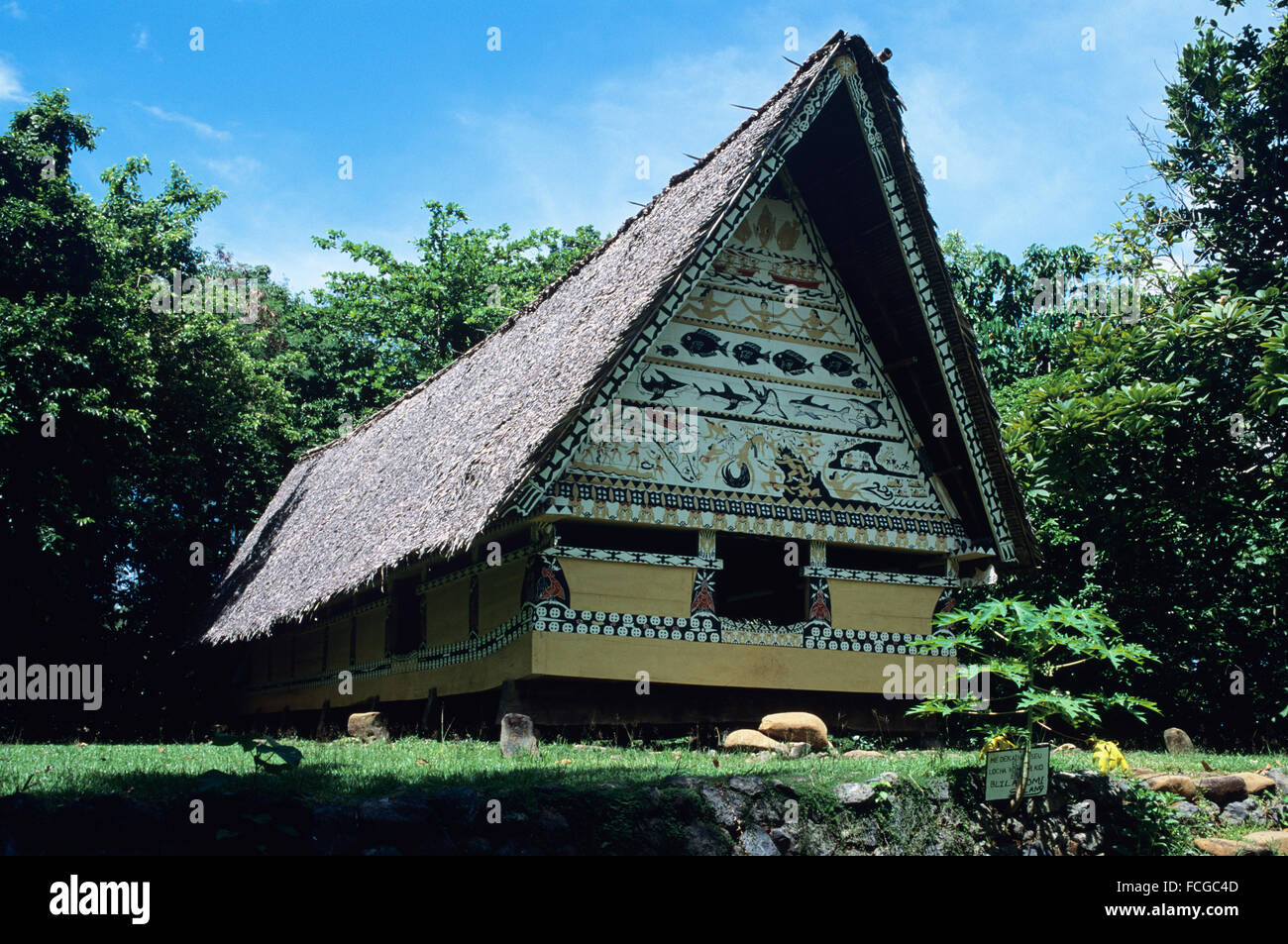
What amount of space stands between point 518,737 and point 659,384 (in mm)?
3910

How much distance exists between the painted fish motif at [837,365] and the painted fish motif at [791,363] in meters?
0.20

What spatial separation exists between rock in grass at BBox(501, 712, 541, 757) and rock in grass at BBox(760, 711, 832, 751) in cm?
222

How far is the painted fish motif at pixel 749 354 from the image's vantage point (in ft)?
40.5

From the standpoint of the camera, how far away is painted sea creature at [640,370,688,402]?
38.6 feet

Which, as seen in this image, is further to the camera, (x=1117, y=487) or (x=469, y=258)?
(x=469, y=258)

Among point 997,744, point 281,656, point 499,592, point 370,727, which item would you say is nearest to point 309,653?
point 281,656

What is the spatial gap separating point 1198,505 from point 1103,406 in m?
2.05

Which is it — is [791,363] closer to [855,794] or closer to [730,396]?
[730,396]

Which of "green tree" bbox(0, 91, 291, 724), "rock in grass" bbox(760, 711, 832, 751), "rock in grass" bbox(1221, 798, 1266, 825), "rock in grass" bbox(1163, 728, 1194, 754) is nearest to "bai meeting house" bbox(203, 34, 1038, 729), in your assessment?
"rock in grass" bbox(760, 711, 832, 751)

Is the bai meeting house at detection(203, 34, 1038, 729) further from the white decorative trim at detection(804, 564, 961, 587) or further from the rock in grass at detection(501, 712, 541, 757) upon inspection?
the rock in grass at detection(501, 712, 541, 757)
